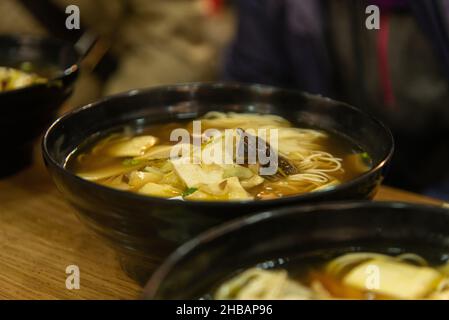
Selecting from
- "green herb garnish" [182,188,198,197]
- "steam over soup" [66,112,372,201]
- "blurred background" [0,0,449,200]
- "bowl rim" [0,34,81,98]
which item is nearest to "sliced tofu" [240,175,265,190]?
"steam over soup" [66,112,372,201]

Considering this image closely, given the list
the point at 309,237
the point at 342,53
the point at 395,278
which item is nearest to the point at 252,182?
Answer: the point at 309,237

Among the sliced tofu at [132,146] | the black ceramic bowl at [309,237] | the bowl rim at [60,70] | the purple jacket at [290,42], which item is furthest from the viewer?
the purple jacket at [290,42]

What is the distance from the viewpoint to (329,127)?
1533mm

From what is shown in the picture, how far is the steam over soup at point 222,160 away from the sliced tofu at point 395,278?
0.79ft

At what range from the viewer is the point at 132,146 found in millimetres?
1521

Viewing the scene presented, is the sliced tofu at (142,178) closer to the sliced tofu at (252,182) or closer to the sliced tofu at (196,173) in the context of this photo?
the sliced tofu at (196,173)

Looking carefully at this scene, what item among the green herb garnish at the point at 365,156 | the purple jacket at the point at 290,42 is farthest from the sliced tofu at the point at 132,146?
the purple jacket at the point at 290,42

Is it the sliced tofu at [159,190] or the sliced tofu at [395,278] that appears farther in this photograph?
the sliced tofu at [159,190]

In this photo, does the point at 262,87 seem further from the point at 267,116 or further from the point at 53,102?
the point at 53,102

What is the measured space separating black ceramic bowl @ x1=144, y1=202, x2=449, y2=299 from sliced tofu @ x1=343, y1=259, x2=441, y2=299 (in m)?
0.03

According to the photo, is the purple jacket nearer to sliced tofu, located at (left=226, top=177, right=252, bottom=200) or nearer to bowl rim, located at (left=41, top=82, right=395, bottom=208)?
bowl rim, located at (left=41, top=82, right=395, bottom=208)

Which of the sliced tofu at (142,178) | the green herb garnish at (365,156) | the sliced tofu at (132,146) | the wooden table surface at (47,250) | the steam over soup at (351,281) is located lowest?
the wooden table surface at (47,250)

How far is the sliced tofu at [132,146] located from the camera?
1.49m
